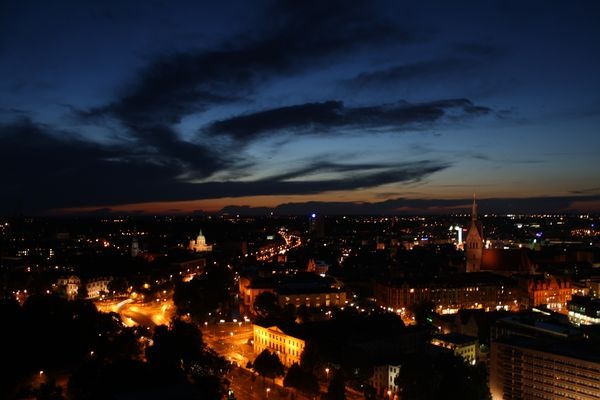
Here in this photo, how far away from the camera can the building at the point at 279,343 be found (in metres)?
28.5

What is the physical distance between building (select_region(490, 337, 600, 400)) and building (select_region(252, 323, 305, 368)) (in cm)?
896

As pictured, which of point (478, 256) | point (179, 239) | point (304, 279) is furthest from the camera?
point (179, 239)

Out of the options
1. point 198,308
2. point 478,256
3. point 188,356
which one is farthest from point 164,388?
point 478,256

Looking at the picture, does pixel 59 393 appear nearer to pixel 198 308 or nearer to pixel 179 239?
pixel 198 308

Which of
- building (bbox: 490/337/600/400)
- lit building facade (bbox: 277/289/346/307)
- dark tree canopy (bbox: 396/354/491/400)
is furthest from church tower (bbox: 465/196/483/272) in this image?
dark tree canopy (bbox: 396/354/491/400)

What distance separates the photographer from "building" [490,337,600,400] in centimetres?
2128

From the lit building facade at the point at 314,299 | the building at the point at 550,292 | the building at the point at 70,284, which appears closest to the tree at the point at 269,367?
the lit building facade at the point at 314,299

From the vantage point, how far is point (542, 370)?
891 inches

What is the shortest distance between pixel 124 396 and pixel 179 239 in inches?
3874

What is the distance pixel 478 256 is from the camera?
52.4 metres

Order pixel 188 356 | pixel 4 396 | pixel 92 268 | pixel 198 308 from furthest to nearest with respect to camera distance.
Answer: pixel 92 268 → pixel 198 308 → pixel 188 356 → pixel 4 396

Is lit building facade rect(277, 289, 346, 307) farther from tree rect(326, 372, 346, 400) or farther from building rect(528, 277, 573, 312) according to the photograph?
tree rect(326, 372, 346, 400)

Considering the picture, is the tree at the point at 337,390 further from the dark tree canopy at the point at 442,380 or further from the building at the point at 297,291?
the building at the point at 297,291

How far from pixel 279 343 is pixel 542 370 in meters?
12.5
